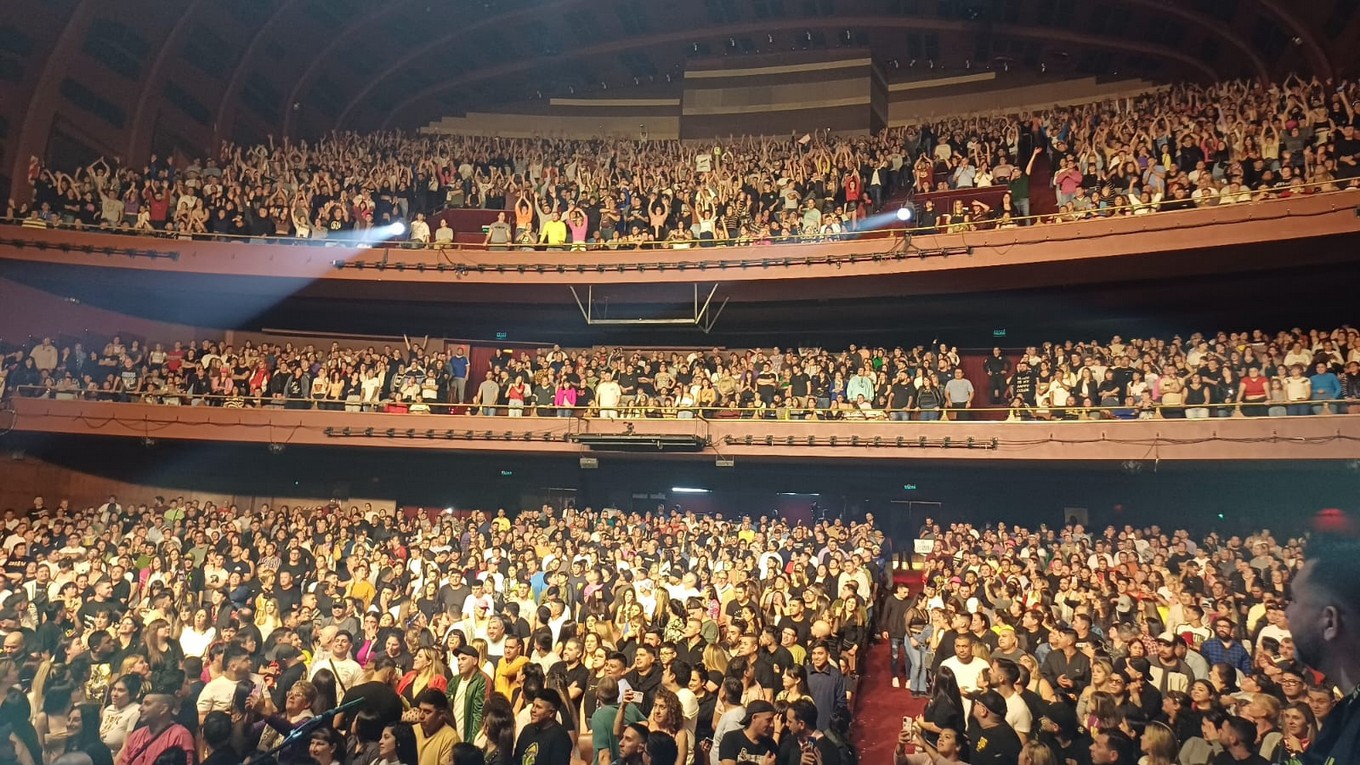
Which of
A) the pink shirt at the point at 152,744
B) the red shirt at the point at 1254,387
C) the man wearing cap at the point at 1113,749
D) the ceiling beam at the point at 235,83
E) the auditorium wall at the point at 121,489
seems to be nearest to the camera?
the man wearing cap at the point at 1113,749

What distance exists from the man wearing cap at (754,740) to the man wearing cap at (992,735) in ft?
4.29

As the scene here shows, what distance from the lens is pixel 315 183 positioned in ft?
65.1

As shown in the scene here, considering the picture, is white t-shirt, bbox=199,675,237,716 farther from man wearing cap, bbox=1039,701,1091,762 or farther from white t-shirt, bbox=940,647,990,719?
man wearing cap, bbox=1039,701,1091,762

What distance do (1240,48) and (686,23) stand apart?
13.9m

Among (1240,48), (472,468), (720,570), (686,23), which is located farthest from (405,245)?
(1240,48)

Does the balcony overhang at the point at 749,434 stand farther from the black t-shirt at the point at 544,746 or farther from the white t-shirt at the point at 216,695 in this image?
the black t-shirt at the point at 544,746

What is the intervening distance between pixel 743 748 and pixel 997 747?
1.60 m

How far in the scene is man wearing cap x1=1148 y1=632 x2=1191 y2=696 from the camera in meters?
7.30

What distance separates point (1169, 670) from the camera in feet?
24.2

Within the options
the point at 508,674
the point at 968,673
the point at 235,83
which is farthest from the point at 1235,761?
the point at 235,83

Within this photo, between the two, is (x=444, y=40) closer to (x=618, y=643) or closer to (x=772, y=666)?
(x=618, y=643)

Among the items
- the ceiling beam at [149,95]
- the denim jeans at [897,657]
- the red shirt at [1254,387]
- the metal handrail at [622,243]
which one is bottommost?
the denim jeans at [897,657]

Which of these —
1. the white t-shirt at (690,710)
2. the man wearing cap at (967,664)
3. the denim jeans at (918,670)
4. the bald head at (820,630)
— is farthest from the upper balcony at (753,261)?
the white t-shirt at (690,710)

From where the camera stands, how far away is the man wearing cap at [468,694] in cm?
698
